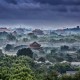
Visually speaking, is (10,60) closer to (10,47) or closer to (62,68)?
(62,68)

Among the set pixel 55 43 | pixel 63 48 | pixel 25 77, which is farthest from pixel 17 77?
pixel 55 43

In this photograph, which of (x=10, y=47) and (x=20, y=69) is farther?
(x=10, y=47)

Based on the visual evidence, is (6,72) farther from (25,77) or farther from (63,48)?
(63,48)

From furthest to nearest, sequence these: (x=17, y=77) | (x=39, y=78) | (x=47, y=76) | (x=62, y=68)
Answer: (x=62, y=68), (x=39, y=78), (x=47, y=76), (x=17, y=77)

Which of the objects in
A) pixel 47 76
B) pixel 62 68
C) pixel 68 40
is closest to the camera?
pixel 47 76

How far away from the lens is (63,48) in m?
76.5

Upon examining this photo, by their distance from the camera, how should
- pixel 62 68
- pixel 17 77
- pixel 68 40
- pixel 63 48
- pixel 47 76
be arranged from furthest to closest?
pixel 68 40 < pixel 63 48 < pixel 62 68 < pixel 47 76 < pixel 17 77

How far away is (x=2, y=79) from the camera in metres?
25.0

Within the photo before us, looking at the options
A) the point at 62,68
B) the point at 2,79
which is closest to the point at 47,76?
the point at 2,79

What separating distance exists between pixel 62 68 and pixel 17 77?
15613 millimetres

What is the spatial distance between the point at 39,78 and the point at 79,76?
385 centimetres

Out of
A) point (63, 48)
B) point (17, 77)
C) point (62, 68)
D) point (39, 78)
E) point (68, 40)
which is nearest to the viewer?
point (17, 77)

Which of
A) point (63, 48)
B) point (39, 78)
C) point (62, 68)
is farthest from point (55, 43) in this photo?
point (39, 78)

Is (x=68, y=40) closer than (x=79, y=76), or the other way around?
(x=79, y=76)
